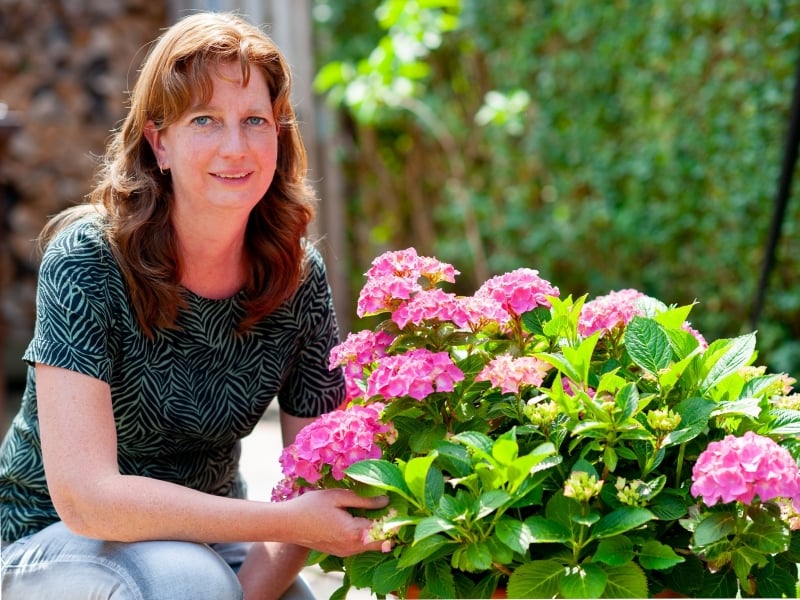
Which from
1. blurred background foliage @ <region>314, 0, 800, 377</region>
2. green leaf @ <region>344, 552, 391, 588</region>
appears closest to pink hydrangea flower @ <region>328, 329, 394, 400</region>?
green leaf @ <region>344, 552, 391, 588</region>

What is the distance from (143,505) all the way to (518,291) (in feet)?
1.88

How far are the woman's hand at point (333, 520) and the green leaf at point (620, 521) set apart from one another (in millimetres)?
277

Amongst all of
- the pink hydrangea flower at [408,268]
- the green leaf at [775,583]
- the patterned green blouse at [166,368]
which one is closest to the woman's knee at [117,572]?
the patterned green blouse at [166,368]

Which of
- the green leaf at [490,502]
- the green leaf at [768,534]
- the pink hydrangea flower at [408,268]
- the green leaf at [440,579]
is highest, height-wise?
the pink hydrangea flower at [408,268]

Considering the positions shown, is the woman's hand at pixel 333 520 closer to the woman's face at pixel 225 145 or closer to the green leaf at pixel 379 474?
the green leaf at pixel 379 474

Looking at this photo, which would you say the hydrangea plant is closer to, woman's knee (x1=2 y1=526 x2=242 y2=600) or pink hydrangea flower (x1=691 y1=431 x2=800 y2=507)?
pink hydrangea flower (x1=691 y1=431 x2=800 y2=507)

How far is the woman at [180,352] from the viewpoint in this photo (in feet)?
4.54

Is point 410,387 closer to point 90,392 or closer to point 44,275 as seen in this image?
point 90,392

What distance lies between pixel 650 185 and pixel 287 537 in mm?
2798

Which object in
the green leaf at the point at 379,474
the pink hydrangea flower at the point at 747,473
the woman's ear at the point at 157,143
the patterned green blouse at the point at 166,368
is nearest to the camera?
the pink hydrangea flower at the point at 747,473

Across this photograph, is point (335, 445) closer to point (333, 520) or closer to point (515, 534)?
point (333, 520)

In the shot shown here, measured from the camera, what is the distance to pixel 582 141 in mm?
4082

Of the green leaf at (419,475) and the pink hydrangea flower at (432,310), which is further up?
the pink hydrangea flower at (432,310)

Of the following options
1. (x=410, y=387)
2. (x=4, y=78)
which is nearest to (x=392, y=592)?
(x=410, y=387)
